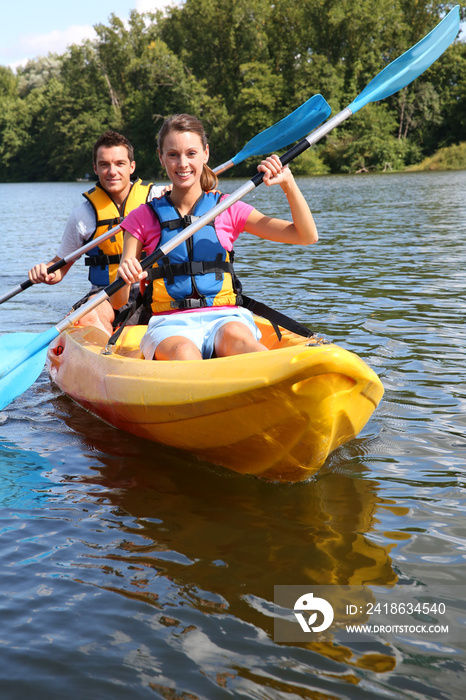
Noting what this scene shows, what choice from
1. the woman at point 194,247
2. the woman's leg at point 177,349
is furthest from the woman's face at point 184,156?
the woman's leg at point 177,349

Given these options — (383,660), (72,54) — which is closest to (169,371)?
(383,660)

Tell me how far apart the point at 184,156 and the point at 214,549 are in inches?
66.9

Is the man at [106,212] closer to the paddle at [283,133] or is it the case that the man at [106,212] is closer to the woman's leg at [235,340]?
the paddle at [283,133]

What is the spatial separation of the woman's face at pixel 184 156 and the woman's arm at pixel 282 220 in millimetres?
296

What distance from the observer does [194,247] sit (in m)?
3.10

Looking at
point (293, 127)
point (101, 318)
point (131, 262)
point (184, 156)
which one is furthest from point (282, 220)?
point (101, 318)

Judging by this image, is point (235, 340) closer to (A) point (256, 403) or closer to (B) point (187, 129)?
(A) point (256, 403)

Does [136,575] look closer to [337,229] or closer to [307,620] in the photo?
[307,620]

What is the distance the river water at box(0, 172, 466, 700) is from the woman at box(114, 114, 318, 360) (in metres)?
0.58

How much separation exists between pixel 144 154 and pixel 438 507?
42296mm

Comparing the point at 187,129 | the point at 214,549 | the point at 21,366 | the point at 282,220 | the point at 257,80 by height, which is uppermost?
the point at 257,80

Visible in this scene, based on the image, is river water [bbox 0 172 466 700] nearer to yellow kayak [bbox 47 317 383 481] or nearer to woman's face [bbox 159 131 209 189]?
yellow kayak [bbox 47 317 383 481]

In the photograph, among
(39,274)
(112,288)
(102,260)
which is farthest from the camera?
(102,260)

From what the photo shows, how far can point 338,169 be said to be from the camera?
33.5 m
